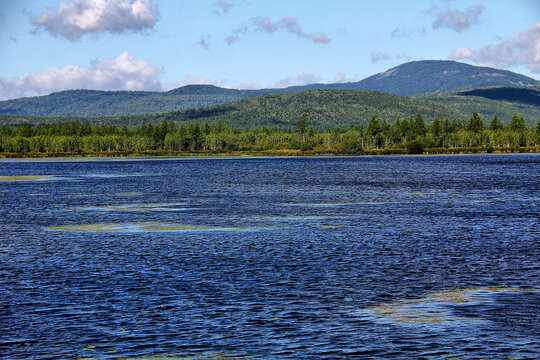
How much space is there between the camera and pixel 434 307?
25.1 m

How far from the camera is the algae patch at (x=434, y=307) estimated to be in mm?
23422

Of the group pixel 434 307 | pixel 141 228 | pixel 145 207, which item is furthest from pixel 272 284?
pixel 145 207

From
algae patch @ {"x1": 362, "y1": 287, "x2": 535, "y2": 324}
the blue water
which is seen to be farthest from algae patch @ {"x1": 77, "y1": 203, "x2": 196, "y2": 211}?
algae patch @ {"x1": 362, "y1": 287, "x2": 535, "y2": 324}

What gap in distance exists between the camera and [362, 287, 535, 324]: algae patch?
23.4 metres

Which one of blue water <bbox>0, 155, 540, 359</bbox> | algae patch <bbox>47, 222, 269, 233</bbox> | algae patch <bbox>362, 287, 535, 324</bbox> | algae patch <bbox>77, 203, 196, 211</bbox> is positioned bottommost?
algae patch <bbox>362, 287, 535, 324</bbox>

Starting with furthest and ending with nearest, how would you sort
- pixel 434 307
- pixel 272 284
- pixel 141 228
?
pixel 141 228
pixel 272 284
pixel 434 307

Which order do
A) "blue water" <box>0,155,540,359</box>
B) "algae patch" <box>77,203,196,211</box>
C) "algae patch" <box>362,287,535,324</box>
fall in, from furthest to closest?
"algae patch" <box>77,203,196,211</box> → "algae patch" <box>362,287,535,324</box> → "blue water" <box>0,155,540,359</box>

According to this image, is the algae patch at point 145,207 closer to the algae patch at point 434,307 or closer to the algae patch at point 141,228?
the algae patch at point 141,228

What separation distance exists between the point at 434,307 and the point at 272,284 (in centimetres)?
806

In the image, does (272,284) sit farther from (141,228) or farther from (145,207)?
(145,207)

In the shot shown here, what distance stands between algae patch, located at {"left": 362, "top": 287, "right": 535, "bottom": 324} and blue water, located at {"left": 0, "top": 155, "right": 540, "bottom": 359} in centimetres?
8

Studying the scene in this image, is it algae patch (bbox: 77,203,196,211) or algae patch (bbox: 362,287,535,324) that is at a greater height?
algae patch (bbox: 77,203,196,211)

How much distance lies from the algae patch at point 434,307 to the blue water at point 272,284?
0.08 meters

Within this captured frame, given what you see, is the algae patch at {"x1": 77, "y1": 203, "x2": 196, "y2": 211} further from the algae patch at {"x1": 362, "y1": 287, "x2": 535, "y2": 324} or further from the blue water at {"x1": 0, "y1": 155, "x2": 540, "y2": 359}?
the algae patch at {"x1": 362, "y1": 287, "x2": 535, "y2": 324}
